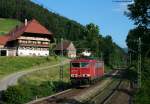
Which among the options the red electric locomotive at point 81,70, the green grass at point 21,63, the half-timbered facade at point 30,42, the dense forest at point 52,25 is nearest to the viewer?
the red electric locomotive at point 81,70

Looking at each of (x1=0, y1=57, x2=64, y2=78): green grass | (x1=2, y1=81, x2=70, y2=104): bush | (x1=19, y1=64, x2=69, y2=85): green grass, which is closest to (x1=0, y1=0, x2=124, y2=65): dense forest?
(x1=0, y1=57, x2=64, y2=78): green grass

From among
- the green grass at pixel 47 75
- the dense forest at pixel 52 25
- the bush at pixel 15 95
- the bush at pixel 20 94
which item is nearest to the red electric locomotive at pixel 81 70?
the bush at pixel 20 94

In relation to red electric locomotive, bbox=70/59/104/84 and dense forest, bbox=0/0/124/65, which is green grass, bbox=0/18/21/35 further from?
red electric locomotive, bbox=70/59/104/84

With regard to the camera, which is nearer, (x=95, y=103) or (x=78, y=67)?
(x=95, y=103)

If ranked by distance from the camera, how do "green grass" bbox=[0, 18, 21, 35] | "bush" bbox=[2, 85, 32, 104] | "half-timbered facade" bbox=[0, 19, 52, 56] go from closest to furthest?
1. "bush" bbox=[2, 85, 32, 104]
2. "half-timbered facade" bbox=[0, 19, 52, 56]
3. "green grass" bbox=[0, 18, 21, 35]

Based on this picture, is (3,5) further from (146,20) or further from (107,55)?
(146,20)

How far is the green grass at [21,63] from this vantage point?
75.1 m

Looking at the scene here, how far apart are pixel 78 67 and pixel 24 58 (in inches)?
1585

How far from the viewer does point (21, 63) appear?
83.1m

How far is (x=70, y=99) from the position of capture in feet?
117

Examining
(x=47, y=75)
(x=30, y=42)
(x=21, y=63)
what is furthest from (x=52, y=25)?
(x=47, y=75)

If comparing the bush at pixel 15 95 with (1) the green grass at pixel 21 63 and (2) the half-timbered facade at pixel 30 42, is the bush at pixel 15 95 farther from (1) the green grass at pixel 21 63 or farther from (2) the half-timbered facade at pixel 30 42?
(2) the half-timbered facade at pixel 30 42

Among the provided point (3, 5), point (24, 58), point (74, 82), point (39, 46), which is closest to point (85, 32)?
point (3, 5)

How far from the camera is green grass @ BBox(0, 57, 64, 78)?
75.1m
